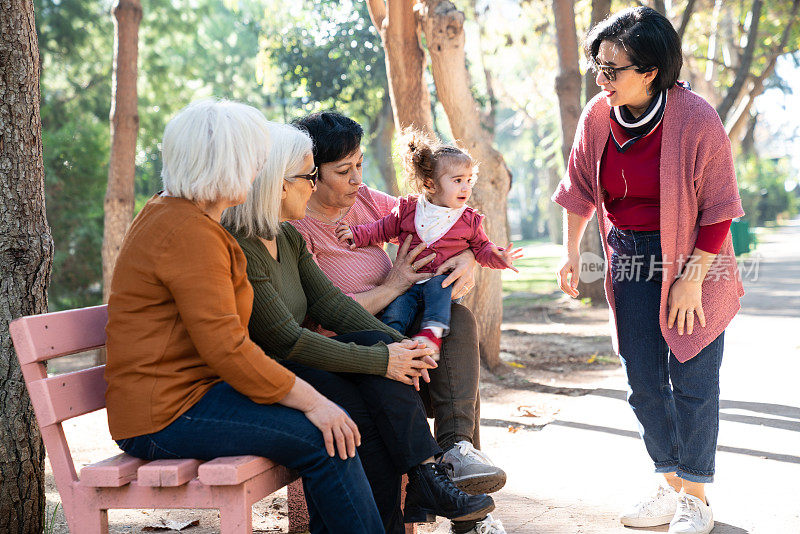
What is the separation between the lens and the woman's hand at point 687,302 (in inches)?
132

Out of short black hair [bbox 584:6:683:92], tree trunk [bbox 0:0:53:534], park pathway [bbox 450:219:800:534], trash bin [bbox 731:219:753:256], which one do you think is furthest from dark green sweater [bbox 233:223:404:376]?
trash bin [bbox 731:219:753:256]

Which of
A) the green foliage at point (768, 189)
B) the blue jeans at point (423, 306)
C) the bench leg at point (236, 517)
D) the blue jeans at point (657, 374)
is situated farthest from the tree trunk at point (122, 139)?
the green foliage at point (768, 189)

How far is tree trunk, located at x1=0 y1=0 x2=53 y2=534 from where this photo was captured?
3.28 m

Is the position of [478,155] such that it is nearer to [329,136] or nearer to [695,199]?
[329,136]

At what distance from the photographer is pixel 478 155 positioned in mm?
7367

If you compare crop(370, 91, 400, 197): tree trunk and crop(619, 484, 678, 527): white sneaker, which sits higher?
crop(370, 91, 400, 197): tree trunk

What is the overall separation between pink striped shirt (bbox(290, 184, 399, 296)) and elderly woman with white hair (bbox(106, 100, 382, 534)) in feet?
4.01

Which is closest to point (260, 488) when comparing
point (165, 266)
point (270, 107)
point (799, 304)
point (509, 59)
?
point (165, 266)

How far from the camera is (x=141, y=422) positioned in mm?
2506

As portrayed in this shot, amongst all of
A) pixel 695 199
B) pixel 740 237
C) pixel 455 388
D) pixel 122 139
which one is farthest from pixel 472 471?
pixel 740 237

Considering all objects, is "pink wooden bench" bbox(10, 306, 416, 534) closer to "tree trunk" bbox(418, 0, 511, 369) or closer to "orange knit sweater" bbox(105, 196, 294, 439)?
"orange knit sweater" bbox(105, 196, 294, 439)

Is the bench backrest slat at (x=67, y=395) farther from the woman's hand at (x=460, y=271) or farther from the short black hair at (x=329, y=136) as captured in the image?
the woman's hand at (x=460, y=271)

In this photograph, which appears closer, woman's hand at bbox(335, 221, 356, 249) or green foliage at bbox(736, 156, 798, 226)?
woman's hand at bbox(335, 221, 356, 249)

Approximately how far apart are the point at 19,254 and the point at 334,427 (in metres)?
1.59
